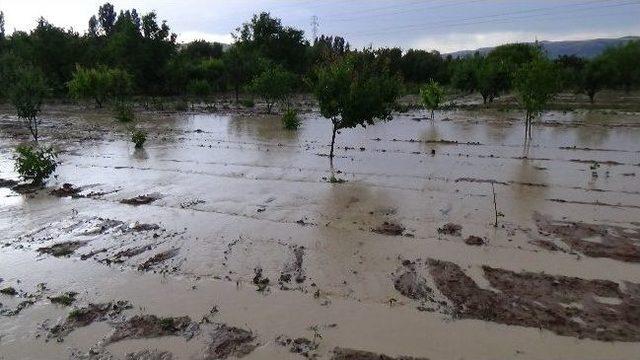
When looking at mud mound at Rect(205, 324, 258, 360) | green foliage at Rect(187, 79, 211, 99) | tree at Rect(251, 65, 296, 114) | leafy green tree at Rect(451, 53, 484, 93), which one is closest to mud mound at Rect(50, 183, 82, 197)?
mud mound at Rect(205, 324, 258, 360)

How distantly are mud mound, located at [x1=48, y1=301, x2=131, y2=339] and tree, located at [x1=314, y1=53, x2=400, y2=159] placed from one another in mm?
10269

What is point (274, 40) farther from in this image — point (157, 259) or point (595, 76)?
point (157, 259)

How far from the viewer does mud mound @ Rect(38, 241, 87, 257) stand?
9.48m

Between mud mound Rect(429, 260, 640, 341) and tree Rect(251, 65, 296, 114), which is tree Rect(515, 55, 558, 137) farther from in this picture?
tree Rect(251, 65, 296, 114)

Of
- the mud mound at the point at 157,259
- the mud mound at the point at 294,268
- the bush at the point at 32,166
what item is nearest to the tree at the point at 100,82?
the bush at the point at 32,166

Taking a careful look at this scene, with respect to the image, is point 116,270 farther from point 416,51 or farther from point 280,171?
point 416,51

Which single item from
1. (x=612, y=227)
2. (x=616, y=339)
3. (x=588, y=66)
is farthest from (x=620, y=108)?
(x=616, y=339)

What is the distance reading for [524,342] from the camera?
A: 6340 mm

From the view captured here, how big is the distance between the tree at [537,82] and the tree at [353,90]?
673cm

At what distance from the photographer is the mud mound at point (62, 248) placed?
31.1 ft

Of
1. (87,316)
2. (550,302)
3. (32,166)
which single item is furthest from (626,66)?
(87,316)

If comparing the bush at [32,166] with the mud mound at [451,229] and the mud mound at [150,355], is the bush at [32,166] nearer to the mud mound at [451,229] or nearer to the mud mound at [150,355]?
the mud mound at [150,355]

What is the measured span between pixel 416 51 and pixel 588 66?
30.2 m

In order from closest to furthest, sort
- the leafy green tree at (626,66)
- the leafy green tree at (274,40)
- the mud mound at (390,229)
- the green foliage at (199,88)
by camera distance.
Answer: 1. the mud mound at (390,229)
2. the leafy green tree at (626,66)
3. the green foliage at (199,88)
4. the leafy green tree at (274,40)
